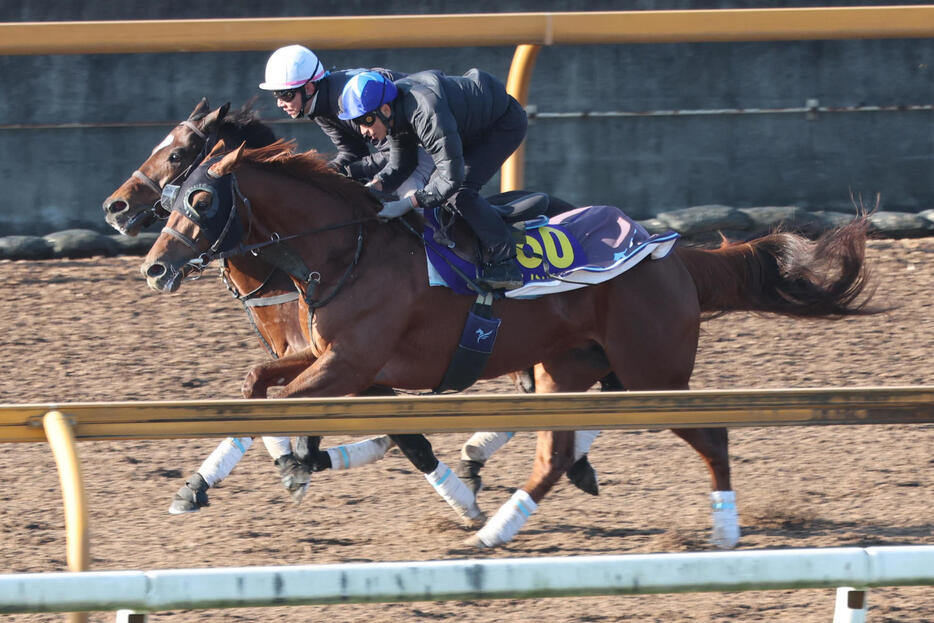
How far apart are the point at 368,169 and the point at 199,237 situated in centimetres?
98

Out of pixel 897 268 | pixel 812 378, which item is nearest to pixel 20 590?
pixel 812 378

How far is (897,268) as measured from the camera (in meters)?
7.84

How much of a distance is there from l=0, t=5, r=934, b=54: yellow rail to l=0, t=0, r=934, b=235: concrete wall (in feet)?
5.70

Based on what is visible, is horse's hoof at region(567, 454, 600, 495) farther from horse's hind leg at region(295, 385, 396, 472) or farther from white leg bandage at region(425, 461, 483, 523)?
horse's hind leg at region(295, 385, 396, 472)

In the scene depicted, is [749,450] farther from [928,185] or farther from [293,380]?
[928,185]

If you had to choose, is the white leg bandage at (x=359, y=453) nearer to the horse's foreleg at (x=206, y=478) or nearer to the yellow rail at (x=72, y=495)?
the horse's foreleg at (x=206, y=478)

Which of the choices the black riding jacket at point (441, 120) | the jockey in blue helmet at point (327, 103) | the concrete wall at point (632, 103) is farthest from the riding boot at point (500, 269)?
the concrete wall at point (632, 103)

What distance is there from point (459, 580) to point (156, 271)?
2239 mm

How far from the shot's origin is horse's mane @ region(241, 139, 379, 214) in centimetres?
507

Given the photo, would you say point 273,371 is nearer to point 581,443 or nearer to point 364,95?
point 364,95

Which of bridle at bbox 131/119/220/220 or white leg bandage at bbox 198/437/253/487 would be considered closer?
white leg bandage at bbox 198/437/253/487

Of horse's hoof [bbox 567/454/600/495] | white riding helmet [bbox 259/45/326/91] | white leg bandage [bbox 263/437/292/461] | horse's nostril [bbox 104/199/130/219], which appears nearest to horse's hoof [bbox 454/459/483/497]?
horse's hoof [bbox 567/454/600/495]

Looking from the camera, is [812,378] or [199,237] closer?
[199,237]

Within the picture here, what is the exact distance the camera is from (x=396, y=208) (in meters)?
5.01
